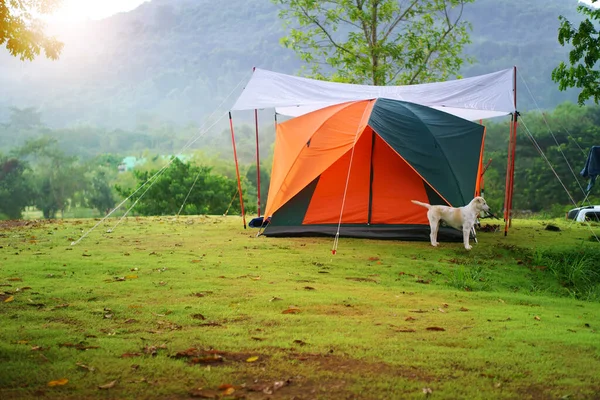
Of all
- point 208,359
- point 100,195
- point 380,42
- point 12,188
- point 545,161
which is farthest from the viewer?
point 100,195

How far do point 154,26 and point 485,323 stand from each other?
129 m

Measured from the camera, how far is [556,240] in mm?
9750

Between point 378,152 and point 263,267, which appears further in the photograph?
point 378,152

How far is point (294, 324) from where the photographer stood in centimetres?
420

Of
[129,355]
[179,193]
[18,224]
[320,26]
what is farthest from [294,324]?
[179,193]

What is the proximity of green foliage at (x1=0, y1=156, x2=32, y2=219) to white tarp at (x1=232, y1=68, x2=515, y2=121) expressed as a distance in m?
42.3

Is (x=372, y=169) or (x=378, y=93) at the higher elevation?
(x=378, y=93)

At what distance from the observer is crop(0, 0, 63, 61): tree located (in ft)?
17.5

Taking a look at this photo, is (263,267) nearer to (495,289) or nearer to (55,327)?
(495,289)

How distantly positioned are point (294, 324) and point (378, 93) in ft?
22.9

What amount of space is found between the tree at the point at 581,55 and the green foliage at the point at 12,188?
45700 millimetres

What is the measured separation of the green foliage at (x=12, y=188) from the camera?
154 feet

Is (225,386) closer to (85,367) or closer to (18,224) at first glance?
(85,367)

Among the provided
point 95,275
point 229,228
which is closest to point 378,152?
point 229,228
